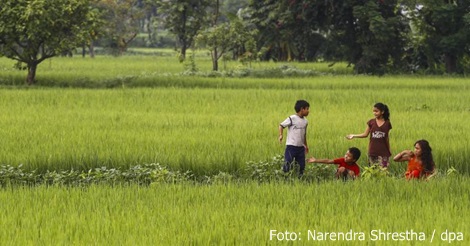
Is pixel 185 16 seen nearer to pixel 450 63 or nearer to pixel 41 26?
pixel 450 63

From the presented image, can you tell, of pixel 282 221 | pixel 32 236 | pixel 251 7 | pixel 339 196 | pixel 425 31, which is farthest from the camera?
pixel 251 7

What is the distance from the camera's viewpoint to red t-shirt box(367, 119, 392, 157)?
30.3ft

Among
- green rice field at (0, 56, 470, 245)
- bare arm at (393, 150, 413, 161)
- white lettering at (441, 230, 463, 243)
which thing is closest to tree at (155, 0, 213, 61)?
green rice field at (0, 56, 470, 245)

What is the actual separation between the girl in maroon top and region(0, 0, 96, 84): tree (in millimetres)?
14889

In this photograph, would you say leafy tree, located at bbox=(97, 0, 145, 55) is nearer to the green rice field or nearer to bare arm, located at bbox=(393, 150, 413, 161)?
the green rice field

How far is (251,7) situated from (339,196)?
33.3 metres

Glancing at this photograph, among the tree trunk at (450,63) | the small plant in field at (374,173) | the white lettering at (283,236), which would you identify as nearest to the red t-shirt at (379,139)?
the small plant in field at (374,173)

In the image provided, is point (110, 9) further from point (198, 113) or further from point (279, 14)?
point (198, 113)

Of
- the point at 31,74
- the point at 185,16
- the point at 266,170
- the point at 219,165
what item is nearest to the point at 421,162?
the point at 266,170

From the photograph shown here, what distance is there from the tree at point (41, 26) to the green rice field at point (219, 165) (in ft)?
11.6

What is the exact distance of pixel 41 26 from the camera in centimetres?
2259

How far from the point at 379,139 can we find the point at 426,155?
0.92 meters

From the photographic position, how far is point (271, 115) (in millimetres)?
15398

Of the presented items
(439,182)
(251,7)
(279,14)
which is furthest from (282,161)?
(251,7)
